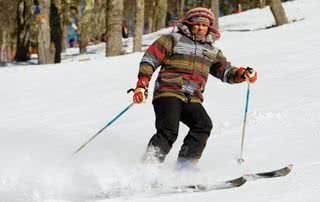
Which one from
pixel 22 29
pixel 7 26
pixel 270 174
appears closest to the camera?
pixel 270 174

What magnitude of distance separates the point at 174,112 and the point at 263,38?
12.3 meters

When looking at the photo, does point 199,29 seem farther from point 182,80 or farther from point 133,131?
point 133,131

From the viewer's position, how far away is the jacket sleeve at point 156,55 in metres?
5.02

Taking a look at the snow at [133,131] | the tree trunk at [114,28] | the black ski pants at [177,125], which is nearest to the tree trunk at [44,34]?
the tree trunk at [114,28]

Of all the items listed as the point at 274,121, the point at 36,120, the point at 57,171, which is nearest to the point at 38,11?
the point at 36,120

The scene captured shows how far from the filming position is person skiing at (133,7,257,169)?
5.02m

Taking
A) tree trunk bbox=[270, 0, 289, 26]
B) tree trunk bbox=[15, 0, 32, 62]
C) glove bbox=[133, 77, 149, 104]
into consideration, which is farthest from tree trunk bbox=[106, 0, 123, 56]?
glove bbox=[133, 77, 149, 104]

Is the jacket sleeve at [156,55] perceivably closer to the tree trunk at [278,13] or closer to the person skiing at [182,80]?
the person skiing at [182,80]

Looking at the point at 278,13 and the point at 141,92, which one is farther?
the point at 278,13

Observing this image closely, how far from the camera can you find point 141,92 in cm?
484

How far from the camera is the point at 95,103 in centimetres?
1053

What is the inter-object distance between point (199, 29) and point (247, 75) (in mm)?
594

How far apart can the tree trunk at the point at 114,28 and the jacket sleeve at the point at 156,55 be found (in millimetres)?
11444

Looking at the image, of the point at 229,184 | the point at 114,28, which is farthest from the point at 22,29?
the point at 229,184
